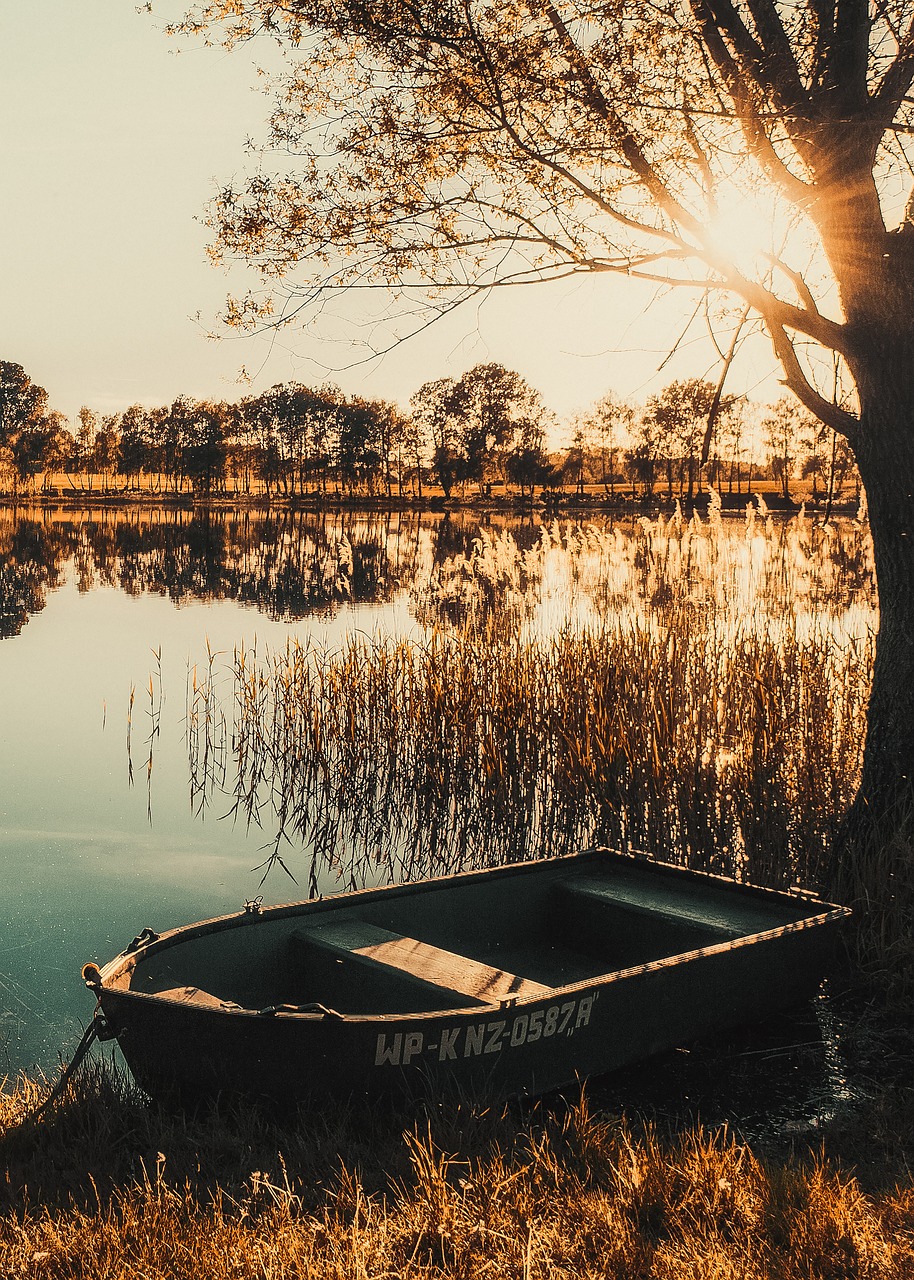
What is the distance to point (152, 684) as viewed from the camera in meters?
17.0

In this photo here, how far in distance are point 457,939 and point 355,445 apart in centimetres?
10323

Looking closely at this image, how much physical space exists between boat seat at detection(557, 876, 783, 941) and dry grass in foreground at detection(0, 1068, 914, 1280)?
1585mm

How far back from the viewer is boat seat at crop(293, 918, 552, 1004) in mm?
5129

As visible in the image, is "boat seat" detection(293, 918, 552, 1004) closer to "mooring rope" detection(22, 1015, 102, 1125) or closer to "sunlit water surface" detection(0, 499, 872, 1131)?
"mooring rope" detection(22, 1015, 102, 1125)

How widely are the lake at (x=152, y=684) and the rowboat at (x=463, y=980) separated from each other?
1.42 metres

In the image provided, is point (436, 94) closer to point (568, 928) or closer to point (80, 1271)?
point (568, 928)

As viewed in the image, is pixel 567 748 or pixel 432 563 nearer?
pixel 567 748

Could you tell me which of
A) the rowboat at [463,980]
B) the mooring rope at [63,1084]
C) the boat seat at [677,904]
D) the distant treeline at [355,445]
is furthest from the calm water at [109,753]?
the distant treeline at [355,445]

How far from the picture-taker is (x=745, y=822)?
8.40m

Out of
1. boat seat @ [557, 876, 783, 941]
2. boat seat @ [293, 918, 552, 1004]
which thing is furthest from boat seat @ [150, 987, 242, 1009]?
boat seat @ [557, 876, 783, 941]

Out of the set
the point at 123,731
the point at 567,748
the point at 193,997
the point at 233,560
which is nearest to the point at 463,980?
the point at 193,997

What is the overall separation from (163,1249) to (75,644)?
20177 millimetres

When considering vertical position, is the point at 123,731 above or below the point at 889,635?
below

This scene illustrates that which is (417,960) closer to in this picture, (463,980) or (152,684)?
(463,980)
